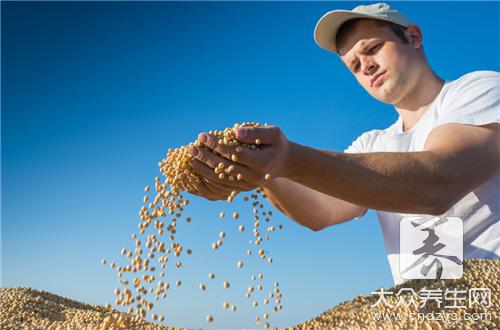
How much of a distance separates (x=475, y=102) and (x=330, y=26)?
1.01 meters

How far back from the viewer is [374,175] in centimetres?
181

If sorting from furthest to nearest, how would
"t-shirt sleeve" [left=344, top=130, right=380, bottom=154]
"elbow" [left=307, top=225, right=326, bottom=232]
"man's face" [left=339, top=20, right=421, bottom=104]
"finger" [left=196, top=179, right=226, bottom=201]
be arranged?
"t-shirt sleeve" [left=344, top=130, right=380, bottom=154], "elbow" [left=307, top=225, right=326, bottom=232], "man's face" [left=339, top=20, right=421, bottom=104], "finger" [left=196, top=179, right=226, bottom=201]

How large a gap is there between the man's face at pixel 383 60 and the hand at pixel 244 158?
3.64 ft

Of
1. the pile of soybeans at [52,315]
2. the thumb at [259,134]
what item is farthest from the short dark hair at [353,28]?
the pile of soybeans at [52,315]

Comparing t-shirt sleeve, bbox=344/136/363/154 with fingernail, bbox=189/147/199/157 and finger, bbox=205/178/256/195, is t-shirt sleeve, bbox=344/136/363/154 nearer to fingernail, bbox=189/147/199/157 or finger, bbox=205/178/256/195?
finger, bbox=205/178/256/195

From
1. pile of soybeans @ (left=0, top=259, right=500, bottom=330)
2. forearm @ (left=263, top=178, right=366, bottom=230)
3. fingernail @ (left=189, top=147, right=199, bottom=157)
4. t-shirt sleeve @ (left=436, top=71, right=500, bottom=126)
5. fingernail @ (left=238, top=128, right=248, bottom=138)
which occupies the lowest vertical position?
pile of soybeans @ (left=0, top=259, right=500, bottom=330)

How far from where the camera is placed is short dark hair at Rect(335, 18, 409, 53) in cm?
265

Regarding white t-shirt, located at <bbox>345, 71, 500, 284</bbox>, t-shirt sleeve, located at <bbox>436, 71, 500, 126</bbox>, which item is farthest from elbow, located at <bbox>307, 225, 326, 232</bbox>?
t-shirt sleeve, located at <bbox>436, 71, 500, 126</bbox>

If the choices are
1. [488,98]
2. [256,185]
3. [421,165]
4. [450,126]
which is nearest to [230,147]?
[256,185]

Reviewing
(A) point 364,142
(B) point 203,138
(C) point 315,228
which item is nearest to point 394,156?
(B) point 203,138

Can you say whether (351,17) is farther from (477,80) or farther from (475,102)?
(475,102)

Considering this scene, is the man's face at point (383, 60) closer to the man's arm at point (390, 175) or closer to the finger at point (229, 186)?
the man's arm at point (390, 175)

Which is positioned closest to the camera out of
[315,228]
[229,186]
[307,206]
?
[229,186]

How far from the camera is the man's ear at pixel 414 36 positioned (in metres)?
2.71
